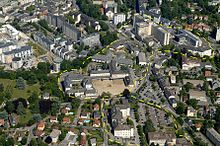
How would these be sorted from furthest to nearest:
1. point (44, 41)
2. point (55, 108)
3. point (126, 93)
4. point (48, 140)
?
point (44, 41) → point (126, 93) → point (55, 108) → point (48, 140)

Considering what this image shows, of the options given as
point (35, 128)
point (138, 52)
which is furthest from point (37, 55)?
point (35, 128)

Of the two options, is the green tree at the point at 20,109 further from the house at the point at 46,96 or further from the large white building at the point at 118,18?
the large white building at the point at 118,18

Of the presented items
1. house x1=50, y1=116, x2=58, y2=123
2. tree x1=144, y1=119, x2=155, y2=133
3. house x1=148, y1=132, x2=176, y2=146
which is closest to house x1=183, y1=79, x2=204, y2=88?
tree x1=144, y1=119, x2=155, y2=133

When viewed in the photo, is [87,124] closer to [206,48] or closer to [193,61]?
[193,61]

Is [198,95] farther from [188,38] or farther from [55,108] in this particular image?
[55,108]

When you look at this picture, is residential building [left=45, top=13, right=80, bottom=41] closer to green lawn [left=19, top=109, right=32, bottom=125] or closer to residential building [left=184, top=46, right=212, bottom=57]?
residential building [left=184, top=46, right=212, bottom=57]

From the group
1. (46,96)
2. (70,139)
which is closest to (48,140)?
(70,139)
